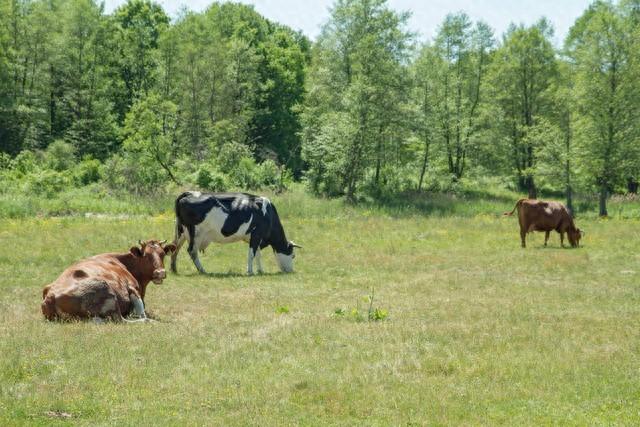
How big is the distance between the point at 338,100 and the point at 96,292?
41.9m

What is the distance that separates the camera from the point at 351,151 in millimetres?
49094

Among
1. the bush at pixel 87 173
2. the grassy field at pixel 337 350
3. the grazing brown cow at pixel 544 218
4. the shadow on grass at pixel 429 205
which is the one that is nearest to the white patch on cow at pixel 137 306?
the grassy field at pixel 337 350

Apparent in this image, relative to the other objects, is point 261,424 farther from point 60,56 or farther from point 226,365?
point 60,56

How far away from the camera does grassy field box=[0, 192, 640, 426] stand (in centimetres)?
788

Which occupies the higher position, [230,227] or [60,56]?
[60,56]

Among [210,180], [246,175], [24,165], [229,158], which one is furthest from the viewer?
[229,158]

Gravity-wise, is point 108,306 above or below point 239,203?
below

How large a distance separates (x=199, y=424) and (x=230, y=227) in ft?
48.3

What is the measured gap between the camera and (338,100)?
52688mm

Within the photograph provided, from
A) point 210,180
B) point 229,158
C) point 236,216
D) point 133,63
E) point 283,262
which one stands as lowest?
point 283,262

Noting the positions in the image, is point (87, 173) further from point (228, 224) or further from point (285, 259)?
point (285, 259)

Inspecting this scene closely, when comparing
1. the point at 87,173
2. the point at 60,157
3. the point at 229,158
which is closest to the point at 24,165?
the point at 87,173

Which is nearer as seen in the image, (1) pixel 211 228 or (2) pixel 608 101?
(1) pixel 211 228

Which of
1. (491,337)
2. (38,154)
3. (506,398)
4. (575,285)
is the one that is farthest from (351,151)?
(506,398)
